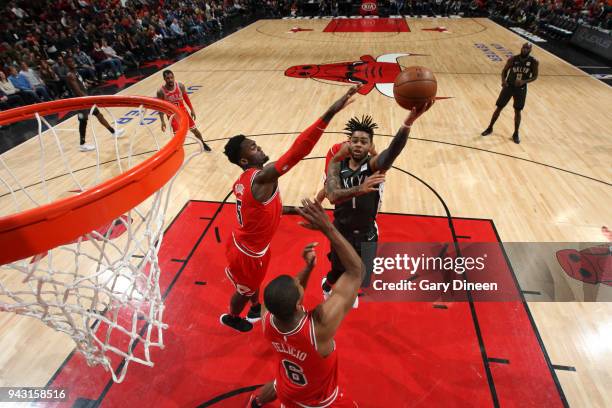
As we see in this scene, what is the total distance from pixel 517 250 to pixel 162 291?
384cm

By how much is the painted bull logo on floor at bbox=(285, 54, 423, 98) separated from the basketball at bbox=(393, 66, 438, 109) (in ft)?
19.6

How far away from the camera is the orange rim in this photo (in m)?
1.45

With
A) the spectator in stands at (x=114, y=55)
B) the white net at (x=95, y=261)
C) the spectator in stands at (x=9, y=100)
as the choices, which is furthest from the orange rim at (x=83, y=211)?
the spectator in stands at (x=114, y=55)

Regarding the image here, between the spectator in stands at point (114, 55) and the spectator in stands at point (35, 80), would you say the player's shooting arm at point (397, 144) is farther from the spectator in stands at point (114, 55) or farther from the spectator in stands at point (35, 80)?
the spectator in stands at point (114, 55)

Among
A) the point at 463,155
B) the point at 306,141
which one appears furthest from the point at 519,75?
the point at 306,141

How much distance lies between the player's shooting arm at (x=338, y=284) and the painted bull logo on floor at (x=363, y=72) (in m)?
7.62

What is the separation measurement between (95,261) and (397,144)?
2.78 meters

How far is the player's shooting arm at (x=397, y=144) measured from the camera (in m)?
2.34

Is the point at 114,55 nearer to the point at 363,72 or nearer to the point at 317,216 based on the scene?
the point at 363,72

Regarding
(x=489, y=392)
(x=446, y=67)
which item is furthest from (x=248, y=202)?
(x=446, y=67)

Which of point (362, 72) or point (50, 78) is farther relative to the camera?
point (362, 72)

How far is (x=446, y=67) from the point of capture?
10688mm

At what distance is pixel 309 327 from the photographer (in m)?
1.78

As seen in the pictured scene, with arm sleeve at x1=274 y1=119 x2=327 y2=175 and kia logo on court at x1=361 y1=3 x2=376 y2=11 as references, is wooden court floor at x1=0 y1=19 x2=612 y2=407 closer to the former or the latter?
arm sleeve at x1=274 y1=119 x2=327 y2=175
